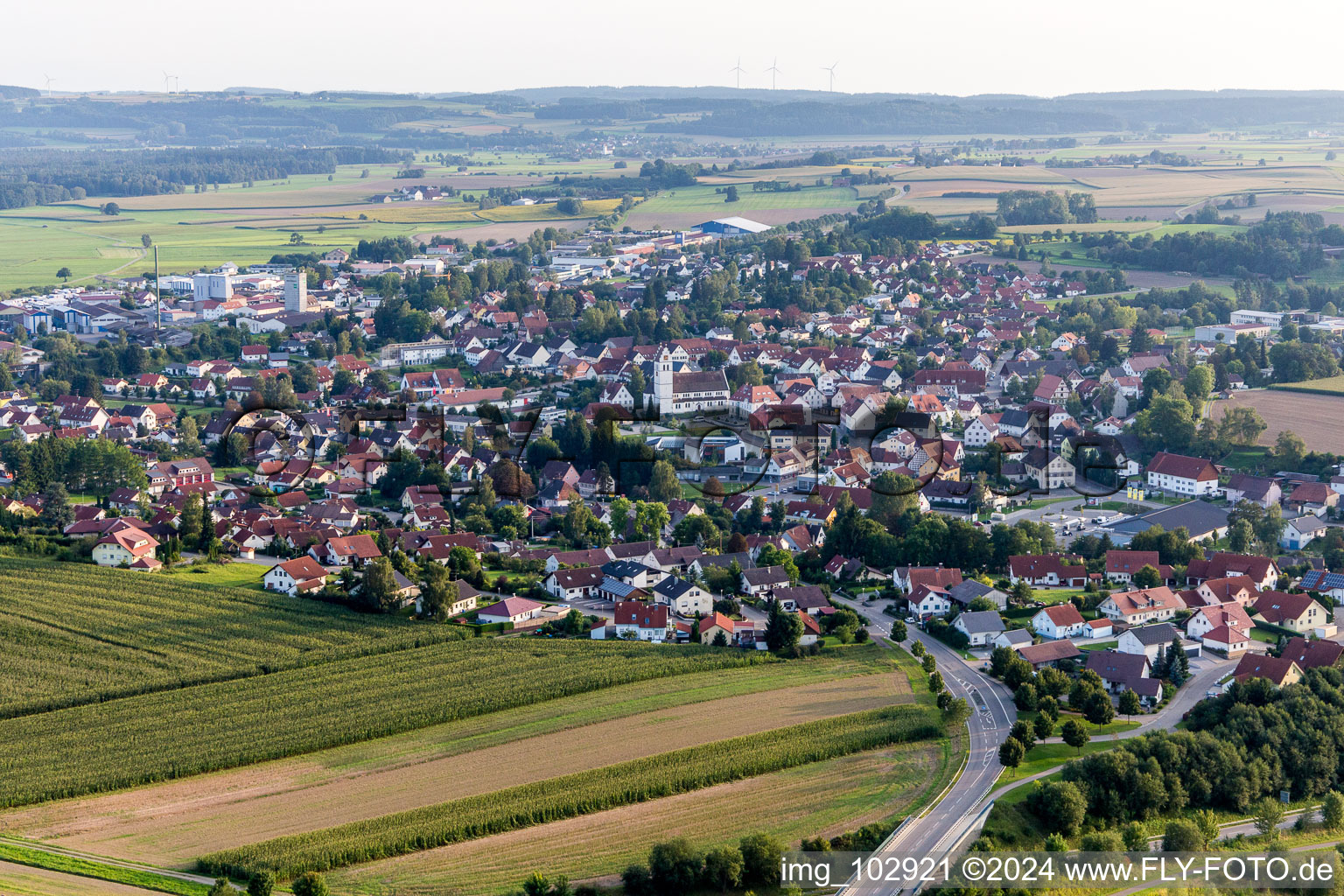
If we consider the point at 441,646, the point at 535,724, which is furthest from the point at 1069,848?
the point at 441,646

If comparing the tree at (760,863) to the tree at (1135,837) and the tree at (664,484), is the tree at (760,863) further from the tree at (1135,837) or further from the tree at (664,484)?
the tree at (664,484)

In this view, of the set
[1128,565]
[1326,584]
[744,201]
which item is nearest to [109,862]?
[1128,565]

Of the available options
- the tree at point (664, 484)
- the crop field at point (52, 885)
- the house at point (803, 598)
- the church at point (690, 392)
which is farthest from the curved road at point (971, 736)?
the church at point (690, 392)

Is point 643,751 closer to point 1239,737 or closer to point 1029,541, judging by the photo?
point 1239,737

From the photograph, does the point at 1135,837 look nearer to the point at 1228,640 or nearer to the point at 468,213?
the point at 1228,640

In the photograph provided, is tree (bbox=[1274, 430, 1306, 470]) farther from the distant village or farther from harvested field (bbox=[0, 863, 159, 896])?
harvested field (bbox=[0, 863, 159, 896])

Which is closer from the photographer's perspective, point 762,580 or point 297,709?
point 297,709

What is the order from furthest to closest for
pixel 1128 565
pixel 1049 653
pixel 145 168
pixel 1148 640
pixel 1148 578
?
pixel 145 168 < pixel 1128 565 < pixel 1148 578 < pixel 1148 640 < pixel 1049 653
